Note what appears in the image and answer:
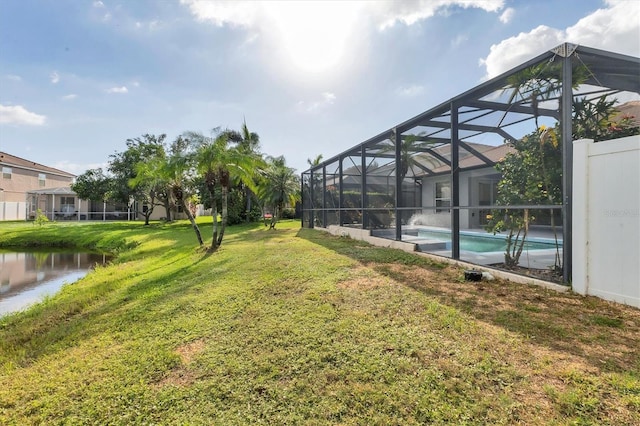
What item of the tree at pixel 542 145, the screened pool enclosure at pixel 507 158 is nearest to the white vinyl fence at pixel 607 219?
the screened pool enclosure at pixel 507 158

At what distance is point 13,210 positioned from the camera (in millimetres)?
28375

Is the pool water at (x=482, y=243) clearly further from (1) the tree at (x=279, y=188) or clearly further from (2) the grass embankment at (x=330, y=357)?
(1) the tree at (x=279, y=188)

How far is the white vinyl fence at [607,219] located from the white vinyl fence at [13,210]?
129 ft

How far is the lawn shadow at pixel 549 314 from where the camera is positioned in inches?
101

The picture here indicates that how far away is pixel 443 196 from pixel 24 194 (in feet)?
130

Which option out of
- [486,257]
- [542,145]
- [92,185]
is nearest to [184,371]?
[486,257]

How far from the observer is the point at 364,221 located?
10398mm

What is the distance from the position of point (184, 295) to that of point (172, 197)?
765cm

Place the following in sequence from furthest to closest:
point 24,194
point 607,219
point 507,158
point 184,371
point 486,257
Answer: point 24,194, point 486,257, point 507,158, point 607,219, point 184,371

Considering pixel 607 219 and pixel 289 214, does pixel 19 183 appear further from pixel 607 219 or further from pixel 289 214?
pixel 607 219

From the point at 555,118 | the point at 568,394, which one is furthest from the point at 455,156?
the point at 568,394

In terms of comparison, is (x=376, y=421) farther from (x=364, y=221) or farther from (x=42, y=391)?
(x=364, y=221)

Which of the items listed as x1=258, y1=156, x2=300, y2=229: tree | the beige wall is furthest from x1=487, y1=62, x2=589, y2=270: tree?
the beige wall

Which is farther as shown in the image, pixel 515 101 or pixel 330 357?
pixel 515 101
